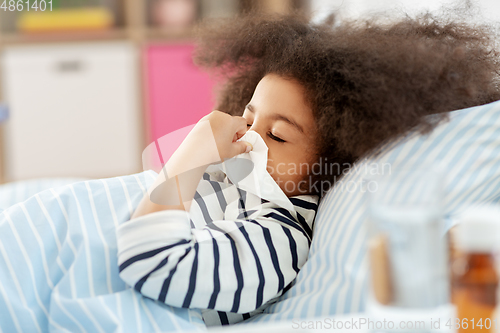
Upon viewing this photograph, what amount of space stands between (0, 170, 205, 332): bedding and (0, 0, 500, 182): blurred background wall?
162cm

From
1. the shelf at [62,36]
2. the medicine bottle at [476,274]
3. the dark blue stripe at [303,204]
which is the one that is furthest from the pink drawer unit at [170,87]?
the medicine bottle at [476,274]

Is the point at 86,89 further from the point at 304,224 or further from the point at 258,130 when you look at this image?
the point at 304,224

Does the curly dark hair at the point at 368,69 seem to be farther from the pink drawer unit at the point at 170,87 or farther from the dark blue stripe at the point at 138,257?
the pink drawer unit at the point at 170,87

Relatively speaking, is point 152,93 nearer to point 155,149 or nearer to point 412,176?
point 155,149

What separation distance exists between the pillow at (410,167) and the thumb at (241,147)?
189 millimetres

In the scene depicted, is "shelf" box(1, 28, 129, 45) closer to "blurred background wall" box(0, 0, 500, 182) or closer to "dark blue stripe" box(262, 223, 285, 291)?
"blurred background wall" box(0, 0, 500, 182)

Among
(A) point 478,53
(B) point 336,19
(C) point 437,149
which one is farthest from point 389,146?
(B) point 336,19

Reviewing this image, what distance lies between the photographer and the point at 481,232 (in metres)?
0.32

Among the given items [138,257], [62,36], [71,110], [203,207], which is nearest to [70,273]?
[138,257]

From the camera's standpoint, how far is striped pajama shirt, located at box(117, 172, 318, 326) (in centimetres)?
55

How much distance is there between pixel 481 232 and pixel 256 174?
44 centimetres

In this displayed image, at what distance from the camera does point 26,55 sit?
7.45 ft

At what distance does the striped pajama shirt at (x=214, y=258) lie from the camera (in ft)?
1.81

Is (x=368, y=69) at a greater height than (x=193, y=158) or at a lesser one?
greater
